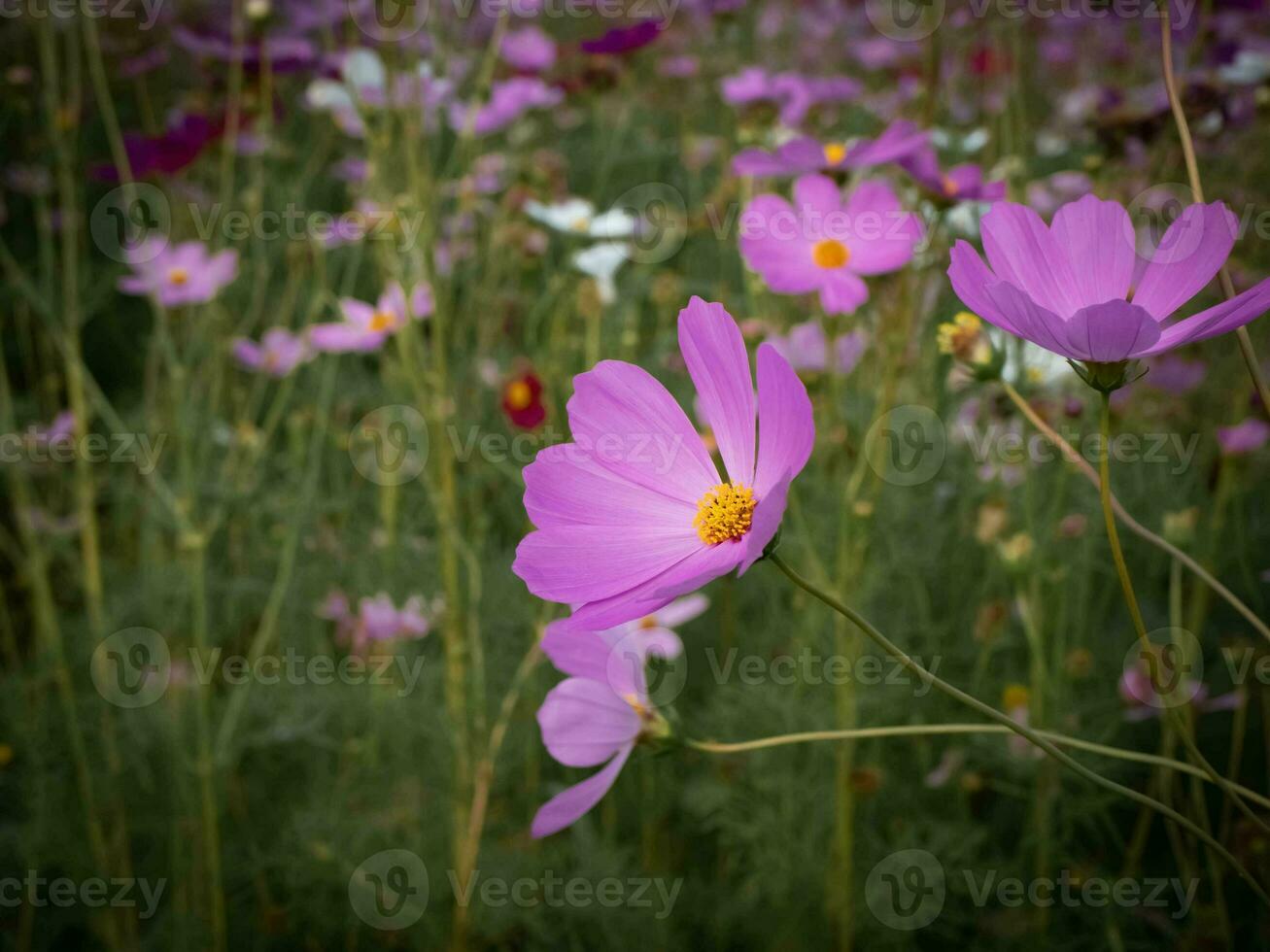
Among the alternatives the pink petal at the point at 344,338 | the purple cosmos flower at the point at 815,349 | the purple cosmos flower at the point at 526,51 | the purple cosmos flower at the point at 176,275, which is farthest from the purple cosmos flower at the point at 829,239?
the purple cosmos flower at the point at 526,51

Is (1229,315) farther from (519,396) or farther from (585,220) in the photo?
(585,220)

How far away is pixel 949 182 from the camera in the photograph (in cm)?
68

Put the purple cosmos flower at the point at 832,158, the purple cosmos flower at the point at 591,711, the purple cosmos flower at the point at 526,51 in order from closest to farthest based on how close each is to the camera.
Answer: the purple cosmos flower at the point at 591,711
the purple cosmos flower at the point at 832,158
the purple cosmos flower at the point at 526,51

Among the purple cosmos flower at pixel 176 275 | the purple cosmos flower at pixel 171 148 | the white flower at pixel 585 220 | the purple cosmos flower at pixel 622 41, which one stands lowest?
the purple cosmos flower at pixel 176 275

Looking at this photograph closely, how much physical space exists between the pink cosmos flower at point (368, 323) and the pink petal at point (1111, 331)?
0.68m

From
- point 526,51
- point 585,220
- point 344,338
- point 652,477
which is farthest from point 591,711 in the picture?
point 526,51

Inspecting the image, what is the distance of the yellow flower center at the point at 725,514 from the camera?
1.12ft

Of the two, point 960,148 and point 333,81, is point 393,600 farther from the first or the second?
point 960,148

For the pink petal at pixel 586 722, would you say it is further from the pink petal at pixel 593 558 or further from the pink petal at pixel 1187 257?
the pink petal at pixel 1187 257

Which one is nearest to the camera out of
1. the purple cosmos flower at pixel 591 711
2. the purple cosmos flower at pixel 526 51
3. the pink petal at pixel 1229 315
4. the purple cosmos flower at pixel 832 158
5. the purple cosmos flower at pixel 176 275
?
the pink petal at pixel 1229 315

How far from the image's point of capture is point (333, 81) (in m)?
1.12

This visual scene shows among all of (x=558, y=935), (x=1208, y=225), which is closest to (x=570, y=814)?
(x=1208, y=225)

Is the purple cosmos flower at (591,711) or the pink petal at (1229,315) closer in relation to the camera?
the pink petal at (1229,315)

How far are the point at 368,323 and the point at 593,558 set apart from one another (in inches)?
29.6
